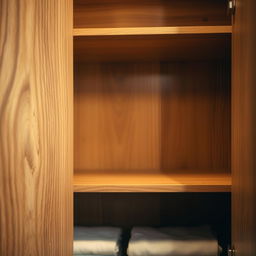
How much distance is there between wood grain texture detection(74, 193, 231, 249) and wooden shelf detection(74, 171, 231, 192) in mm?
177

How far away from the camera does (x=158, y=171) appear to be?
1177 mm

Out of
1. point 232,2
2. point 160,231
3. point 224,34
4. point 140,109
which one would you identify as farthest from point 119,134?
point 232,2

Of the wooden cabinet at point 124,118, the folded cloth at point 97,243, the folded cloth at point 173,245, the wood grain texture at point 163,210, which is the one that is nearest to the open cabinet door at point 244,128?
the wooden cabinet at point 124,118

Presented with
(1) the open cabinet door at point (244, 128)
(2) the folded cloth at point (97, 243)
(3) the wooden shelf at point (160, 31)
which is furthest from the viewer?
(2) the folded cloth at point (97, 243)

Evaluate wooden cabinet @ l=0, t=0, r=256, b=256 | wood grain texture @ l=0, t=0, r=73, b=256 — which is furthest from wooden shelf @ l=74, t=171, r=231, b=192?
wood grain texture @ l=0, t=0, r=73, b=256

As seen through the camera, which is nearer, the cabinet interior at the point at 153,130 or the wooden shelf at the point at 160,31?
the wooden shelf at the point at 160,31

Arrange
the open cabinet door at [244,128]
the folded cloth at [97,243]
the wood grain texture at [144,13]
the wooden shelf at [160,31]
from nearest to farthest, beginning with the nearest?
the open cabinet door at [244,128] < the wooden shelf at [160,31] < the folded cloth at [97,243] < the wood grain texture at [144,13]

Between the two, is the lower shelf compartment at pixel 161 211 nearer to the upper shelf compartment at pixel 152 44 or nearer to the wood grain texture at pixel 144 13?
the upper shelf compartment at pixel 152 44

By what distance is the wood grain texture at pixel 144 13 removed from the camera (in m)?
1.14

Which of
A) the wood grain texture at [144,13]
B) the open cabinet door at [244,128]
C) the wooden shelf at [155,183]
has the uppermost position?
the wood grain texture at [144,13]

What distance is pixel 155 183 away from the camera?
2.89ft

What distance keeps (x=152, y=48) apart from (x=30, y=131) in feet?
1.41

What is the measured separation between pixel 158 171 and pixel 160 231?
0.20m

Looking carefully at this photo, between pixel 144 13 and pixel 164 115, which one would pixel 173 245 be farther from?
pixel 144 13
